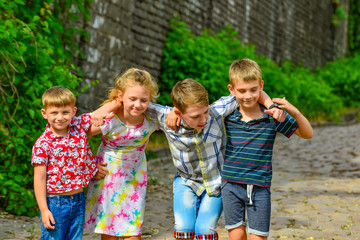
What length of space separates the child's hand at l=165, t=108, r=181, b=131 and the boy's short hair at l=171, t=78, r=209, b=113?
0.06 metres

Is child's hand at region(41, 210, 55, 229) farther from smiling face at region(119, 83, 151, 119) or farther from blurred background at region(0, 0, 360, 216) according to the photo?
blurred background at region(0, 0, 360, 216)

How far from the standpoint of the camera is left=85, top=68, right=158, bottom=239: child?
3.00m

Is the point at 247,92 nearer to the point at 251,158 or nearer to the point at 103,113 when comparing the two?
the point at 251,158

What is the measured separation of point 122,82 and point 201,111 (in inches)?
21.7

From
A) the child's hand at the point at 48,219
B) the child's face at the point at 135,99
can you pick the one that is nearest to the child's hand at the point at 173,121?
the child's face at the point at 135,99

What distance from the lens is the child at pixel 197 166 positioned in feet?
9.53

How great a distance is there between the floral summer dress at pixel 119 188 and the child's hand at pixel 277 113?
77cm

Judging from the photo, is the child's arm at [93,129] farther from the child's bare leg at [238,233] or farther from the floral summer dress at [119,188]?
the child's bare leg at [238,233]

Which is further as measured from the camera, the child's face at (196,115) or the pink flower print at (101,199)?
the pink flower print at (101,199)

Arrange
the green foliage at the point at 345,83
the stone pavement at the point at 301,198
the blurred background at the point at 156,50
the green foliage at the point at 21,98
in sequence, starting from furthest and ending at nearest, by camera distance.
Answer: the green foliage at the point at 345,83 < the blurred background at the point at 156,50 < the green foliage at the point at 21,98 < the stone pavement at the point at 301,198

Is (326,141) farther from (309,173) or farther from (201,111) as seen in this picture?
(201,111)

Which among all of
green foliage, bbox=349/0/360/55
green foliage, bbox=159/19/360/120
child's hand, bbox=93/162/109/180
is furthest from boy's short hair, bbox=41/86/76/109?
green foliage, bbox=349/0/360/55

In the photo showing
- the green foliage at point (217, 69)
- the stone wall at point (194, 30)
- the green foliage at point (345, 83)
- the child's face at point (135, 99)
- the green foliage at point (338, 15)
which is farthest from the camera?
the green foliage at point (338, 15)

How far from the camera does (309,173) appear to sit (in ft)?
24.1
